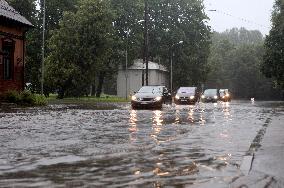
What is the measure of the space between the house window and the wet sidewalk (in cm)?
2669

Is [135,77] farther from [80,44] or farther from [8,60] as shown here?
[8,60]

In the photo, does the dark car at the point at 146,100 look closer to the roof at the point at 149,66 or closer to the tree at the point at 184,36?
the tree at the point at 184,36

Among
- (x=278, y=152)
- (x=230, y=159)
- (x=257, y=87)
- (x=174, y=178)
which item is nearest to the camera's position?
(x=174, y=178)

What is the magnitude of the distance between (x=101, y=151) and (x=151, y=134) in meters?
3.98

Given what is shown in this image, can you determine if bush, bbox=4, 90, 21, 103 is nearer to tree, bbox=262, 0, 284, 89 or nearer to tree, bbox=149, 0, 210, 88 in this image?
tree, bbox=262, 0, 284, 89

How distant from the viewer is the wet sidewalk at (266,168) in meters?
6.99

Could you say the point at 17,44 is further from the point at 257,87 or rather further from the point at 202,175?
the point at 257,87

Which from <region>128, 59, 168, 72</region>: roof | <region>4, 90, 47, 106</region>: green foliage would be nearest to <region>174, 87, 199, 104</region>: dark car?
<region>4, 90, 47, 106</region>: green foliage

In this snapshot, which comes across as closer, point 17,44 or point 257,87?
point 17,44

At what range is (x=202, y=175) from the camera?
7.67 m

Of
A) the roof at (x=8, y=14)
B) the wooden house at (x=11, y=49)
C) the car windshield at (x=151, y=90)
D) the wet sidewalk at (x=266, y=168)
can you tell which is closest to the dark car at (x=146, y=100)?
the car windshield at (x=151, y=90)

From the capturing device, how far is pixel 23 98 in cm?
3394

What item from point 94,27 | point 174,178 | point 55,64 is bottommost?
point 174,178

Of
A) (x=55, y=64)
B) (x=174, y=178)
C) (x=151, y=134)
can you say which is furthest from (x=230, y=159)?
(x=55, y=64)
